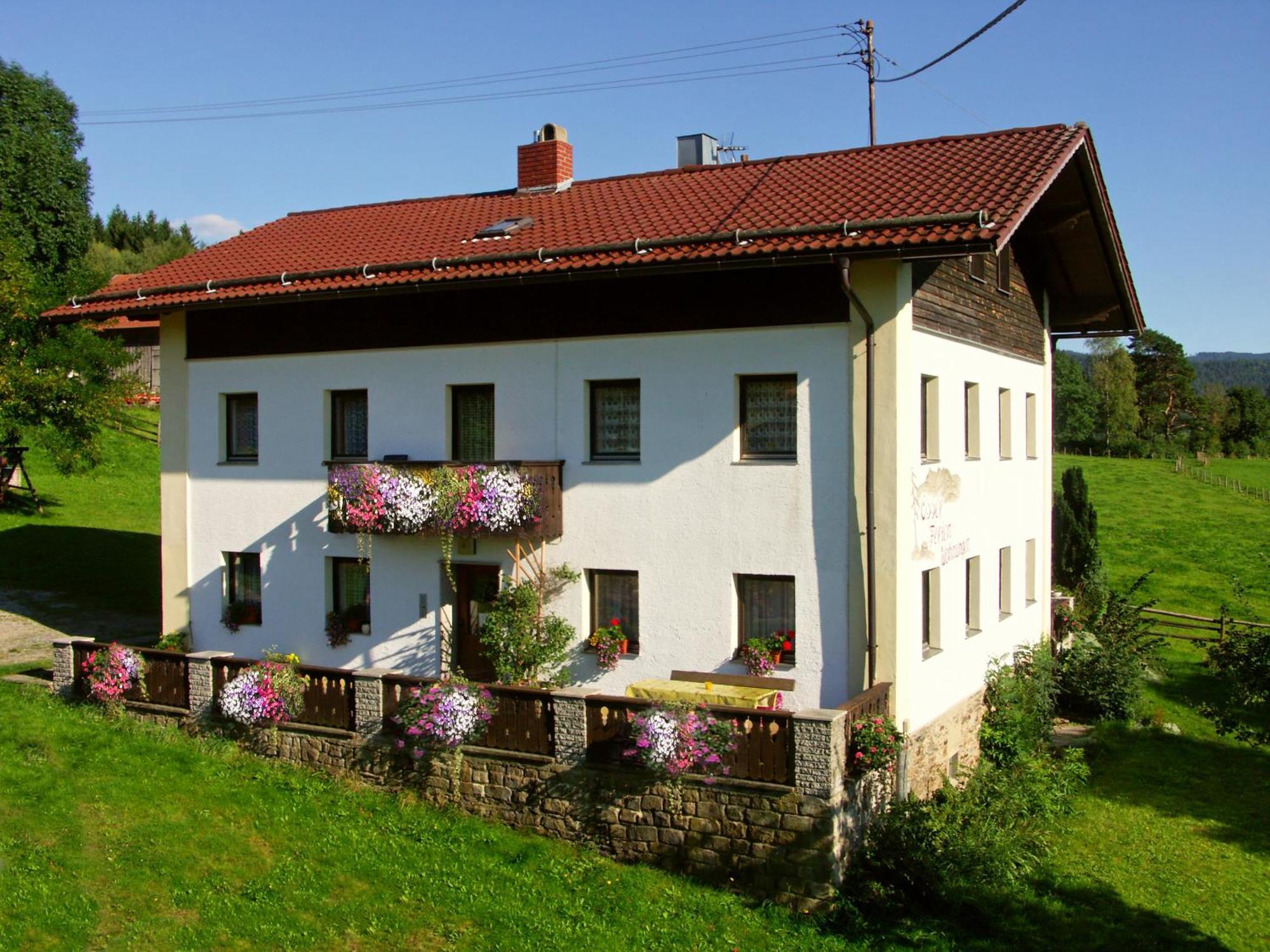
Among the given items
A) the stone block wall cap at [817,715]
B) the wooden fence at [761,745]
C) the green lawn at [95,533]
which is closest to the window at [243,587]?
the green lawn at [95,533]

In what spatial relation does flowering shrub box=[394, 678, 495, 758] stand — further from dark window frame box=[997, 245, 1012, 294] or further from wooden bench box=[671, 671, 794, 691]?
dark window frame box=[997, 245, 1012, 294]

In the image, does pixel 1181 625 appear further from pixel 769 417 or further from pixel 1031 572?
pixel 769 417

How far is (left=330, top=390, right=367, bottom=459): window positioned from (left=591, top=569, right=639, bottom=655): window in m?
4.01

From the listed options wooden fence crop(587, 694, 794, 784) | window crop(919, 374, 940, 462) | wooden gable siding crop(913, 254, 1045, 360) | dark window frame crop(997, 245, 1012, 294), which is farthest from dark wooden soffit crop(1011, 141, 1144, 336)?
wooden fence crop(587, 694, 794, 784)

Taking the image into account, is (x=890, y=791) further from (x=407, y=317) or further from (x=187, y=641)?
(x=187, y=641)

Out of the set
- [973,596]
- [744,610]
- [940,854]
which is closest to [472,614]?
[744,610]

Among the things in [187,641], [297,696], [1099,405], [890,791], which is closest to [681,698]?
[890,791]

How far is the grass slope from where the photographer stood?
10.4m

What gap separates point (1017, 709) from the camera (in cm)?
1686

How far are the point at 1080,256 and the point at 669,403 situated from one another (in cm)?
837

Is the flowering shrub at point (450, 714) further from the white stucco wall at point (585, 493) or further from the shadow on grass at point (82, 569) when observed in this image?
the shadow on grass at point (82, 569)

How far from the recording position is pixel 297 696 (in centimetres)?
1427

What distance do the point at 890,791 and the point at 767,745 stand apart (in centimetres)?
214

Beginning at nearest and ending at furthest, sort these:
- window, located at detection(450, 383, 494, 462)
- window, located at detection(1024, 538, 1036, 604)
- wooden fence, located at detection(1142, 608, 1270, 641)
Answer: window, located at detection(450, 383, 494, 462), window, located at detection(1024, 538, 1036, 604), wooden fence, located at detection(1142, 608, 1270, 641)
